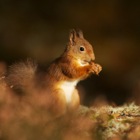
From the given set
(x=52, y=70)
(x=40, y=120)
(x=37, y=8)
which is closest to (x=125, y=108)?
(x=52, y=70)

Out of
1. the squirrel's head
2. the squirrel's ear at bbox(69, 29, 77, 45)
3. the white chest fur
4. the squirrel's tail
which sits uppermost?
the squirrel's ear at bbox(69, 29, 77, 45)

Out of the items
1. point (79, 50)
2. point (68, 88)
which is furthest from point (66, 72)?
point (79, 50)

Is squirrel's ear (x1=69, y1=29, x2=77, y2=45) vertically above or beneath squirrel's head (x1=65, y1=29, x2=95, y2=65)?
above

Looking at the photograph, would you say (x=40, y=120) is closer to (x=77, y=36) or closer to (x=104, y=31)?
(x=77, y=36)

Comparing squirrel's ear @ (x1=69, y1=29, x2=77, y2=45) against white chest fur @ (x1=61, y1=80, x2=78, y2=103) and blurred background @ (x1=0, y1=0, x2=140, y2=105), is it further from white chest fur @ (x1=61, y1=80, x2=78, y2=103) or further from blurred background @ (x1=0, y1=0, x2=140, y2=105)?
blurred background @ (x1=0, y1=0, x2=140, y2=105)

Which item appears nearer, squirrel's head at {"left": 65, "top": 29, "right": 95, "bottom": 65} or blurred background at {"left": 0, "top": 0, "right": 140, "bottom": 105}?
squirrel's head at {"left": 65, "top": 29, "right": 95, "bottom": 65}

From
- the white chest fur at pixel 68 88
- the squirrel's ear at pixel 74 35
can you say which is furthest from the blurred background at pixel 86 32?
the white chest fur at pixel 68 88

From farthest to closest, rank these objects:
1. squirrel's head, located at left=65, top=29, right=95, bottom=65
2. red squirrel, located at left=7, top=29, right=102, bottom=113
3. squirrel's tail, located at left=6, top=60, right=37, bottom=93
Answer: squirrel's head, located at left=65, top=29, right=95, bottom=65
squirrel's tail, located at left=6, top=60, right=37, bottom=93
red squirrel, located at left=7, top=29, right=102, bottom=113

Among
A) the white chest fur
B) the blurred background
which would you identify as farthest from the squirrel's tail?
the blurred background
